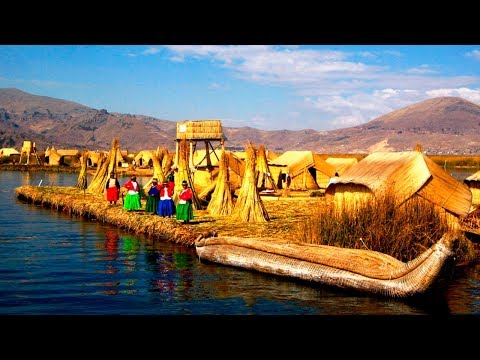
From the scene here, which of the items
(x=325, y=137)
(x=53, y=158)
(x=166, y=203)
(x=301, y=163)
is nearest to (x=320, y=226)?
(x=166, y=203)

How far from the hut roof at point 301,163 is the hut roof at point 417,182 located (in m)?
16.1

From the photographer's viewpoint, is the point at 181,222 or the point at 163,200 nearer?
the point at 181,222

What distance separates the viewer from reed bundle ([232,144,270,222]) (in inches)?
647

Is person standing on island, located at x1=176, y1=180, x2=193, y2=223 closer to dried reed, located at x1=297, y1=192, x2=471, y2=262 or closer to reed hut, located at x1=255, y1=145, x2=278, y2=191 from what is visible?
dried reed, located at x1=297, y1=192, x2=471, y2=262

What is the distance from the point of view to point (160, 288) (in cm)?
1106

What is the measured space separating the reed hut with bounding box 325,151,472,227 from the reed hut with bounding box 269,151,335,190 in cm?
1467

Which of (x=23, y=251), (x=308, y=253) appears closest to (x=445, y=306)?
(x=308, y=253)

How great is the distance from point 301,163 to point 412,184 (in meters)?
18.0

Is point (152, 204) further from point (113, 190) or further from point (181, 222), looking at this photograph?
point (113, 190)

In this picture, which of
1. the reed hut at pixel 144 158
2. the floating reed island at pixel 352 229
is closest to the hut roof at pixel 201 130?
the floating reed island at pixel 352 229

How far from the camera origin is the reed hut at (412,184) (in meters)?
14.2

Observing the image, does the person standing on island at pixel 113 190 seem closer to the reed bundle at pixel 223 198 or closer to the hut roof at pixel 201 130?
the reed bundle at pixel 223 198
